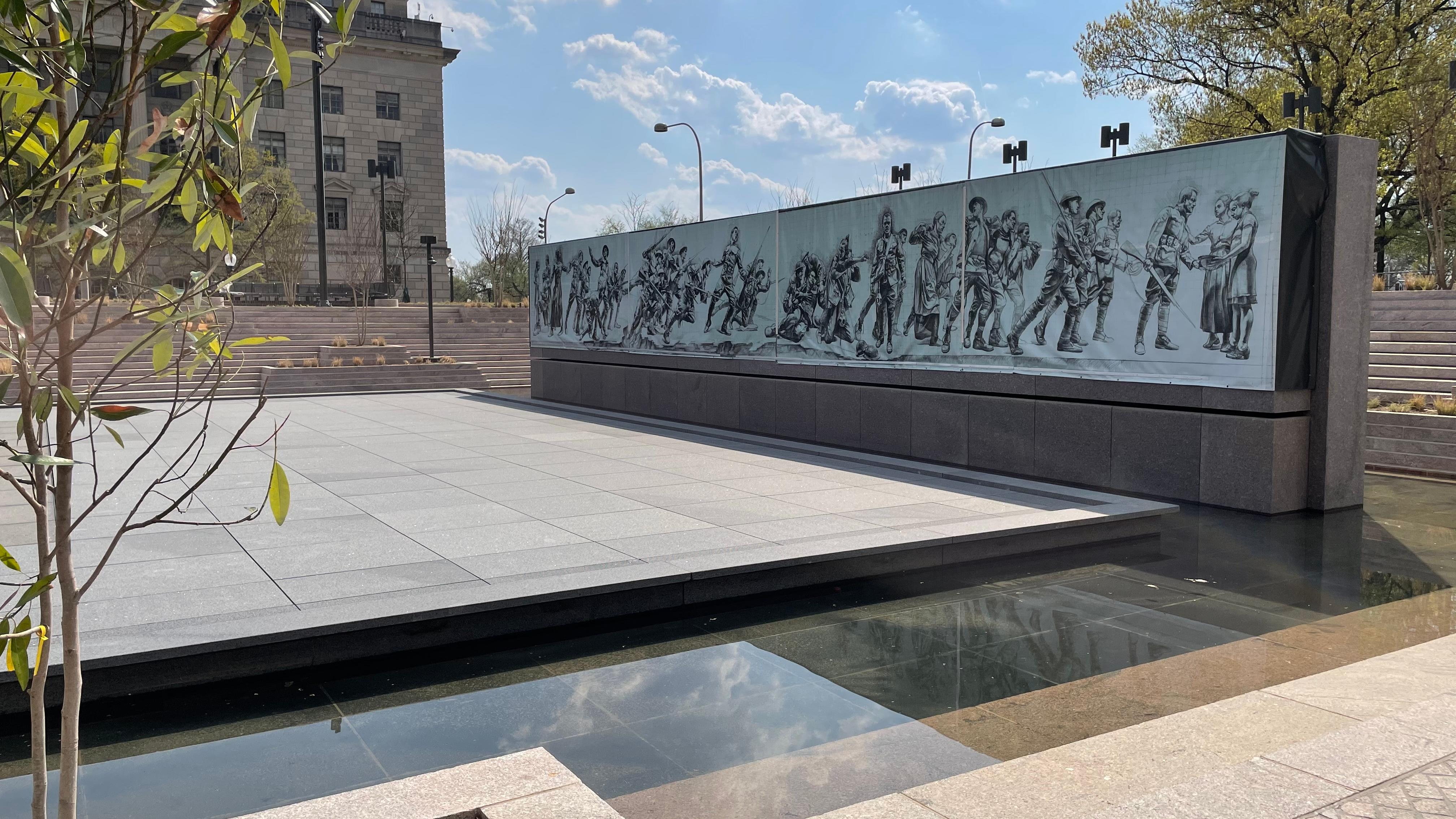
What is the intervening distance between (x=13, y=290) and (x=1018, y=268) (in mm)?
11685

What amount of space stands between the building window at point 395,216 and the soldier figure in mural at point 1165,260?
62379 mm

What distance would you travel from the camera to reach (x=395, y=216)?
222 ft

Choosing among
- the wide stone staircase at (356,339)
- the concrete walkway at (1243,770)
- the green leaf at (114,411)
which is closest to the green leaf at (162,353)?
the green leaf at (114,411)

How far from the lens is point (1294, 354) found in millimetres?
9891

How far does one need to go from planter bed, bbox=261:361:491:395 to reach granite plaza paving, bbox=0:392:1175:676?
12644mm

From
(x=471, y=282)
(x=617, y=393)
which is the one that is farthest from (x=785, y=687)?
(x=471, y=282)

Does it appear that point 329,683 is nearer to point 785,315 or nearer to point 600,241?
point 785,315

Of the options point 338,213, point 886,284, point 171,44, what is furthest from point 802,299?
point 338,213

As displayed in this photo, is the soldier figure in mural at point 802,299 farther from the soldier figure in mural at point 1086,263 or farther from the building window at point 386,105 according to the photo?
A: the building window at point 386,105

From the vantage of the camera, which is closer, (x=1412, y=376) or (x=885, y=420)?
(x=885, y=420)

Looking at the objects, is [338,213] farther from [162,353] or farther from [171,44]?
[171,44]

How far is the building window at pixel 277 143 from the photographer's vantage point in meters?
64.5

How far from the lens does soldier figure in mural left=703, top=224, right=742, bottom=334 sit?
16.8 m

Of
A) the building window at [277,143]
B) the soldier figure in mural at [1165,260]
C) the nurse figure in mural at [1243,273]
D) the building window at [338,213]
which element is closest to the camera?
the nurse figure in mural at [1243,273]
